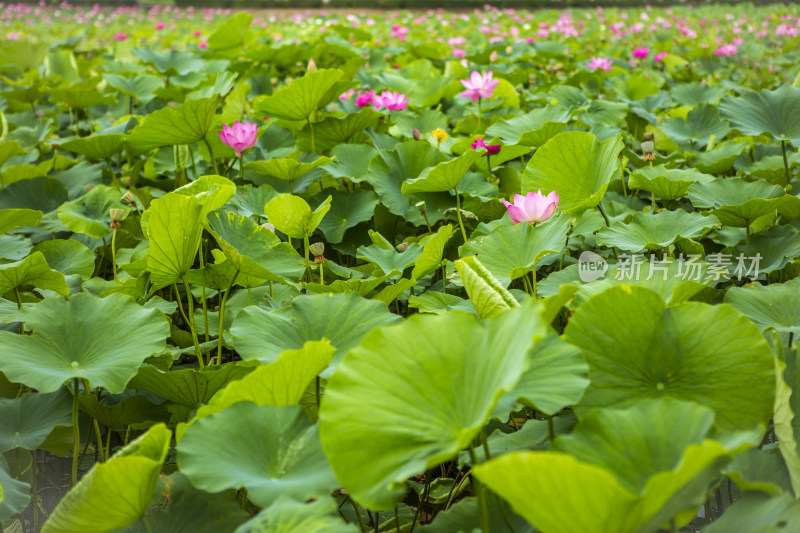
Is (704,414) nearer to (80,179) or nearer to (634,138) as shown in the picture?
(634,138)

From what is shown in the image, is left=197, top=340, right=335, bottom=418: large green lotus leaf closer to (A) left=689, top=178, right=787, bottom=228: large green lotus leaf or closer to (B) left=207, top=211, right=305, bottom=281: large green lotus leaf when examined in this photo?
(B) left=207, top=211, right=305, bottom=281: large green lotus leaf

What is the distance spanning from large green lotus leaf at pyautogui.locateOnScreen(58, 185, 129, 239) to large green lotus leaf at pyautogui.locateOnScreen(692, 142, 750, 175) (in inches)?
50.6

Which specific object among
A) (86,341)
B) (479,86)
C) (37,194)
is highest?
(479,86)

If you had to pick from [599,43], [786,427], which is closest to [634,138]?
[786,427]

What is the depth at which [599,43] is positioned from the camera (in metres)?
4.08

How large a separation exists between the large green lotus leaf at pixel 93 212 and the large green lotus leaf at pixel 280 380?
0.86 meters

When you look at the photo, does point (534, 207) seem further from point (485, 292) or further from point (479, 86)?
point (479, 86)

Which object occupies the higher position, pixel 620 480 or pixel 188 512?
pixel 620 480

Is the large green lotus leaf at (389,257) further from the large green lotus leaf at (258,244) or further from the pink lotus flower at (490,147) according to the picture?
the pink lotus flower at (490,147)

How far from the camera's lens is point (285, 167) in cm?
141

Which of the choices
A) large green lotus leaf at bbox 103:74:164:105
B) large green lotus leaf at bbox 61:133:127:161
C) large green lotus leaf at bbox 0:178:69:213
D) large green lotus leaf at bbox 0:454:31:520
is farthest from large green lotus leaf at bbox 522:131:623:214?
large green lotus leaf at bbox 103:74:164:105

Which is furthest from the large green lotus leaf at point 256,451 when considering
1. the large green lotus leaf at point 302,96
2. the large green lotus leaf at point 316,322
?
the large green lotus leaf at point 302,96

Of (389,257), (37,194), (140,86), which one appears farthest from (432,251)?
(140,86)

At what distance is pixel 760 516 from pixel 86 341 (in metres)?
0.83
